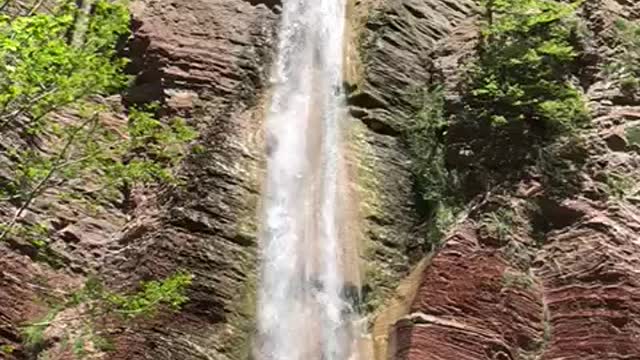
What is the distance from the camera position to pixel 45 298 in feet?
40.8

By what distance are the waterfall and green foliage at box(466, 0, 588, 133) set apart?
2935 millimetres

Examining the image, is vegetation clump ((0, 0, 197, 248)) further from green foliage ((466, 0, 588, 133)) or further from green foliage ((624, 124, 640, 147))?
green foliage ((624, 124, 640, 147))

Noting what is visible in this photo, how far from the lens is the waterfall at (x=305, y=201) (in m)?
13.1

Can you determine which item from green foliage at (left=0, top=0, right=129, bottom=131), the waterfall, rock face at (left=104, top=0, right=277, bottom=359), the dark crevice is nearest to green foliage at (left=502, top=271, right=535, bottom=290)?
the waterfall

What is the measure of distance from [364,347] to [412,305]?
3.36 ft

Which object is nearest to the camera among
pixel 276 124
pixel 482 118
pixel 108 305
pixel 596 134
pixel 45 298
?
pixel 108 305

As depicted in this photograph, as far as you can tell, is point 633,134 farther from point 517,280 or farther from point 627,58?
point 517,280

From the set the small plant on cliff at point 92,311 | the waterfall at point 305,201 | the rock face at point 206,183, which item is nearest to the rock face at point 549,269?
the waterfall at point 305,201

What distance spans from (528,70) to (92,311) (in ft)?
28.0

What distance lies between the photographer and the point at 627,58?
1522 cm

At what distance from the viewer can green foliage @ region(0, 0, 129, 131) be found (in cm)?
889

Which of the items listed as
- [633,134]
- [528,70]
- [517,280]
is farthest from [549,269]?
[528,70]

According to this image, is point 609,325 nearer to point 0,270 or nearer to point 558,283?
point 558,283

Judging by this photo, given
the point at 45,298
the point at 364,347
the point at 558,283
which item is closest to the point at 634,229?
the point at 558,283
